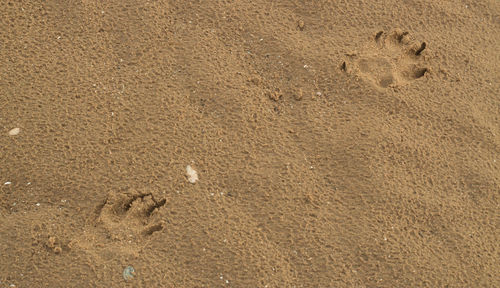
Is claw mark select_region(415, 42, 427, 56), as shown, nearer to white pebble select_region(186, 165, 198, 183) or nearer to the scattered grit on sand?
the scattered grit on sand

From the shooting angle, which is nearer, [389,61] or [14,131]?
[14,131]

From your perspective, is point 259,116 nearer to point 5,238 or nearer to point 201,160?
point 201,160

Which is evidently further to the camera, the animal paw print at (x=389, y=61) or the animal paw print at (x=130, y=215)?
the animal paw print at (x=389, y=61)

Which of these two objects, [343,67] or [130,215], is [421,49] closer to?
[343,67]

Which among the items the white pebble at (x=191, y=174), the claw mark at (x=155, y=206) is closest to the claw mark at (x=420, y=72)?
the white pebble at (x=191, y=174)

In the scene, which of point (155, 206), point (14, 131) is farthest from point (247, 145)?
point (14, 131)

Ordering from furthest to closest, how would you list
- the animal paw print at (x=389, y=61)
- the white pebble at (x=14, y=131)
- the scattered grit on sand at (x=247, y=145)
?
1. the animal paw print at (x=389, y=61)
2. the white pebble at (x=14, y=131)
3. the scattered grit on sand at (x=247, y=145)

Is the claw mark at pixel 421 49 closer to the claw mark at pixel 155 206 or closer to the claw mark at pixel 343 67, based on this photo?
the claw mark at pixel 343 67

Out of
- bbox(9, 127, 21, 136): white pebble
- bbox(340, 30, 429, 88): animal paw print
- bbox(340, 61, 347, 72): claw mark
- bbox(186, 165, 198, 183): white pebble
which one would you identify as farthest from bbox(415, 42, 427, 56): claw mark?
bbox(9, 127, 21, 136): white pebble
